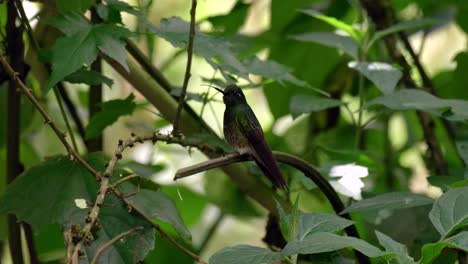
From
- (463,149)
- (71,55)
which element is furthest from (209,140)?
(463,149)

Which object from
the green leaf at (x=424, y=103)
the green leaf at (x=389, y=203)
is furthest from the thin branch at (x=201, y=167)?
the green leaf at (x=424, y=103)

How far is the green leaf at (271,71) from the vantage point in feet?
3.73

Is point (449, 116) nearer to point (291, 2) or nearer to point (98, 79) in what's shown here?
point (98, 79)

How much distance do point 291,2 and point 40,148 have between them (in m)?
0.61

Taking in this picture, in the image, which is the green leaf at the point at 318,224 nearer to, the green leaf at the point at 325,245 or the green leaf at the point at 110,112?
the green leaf at the point at 325,245

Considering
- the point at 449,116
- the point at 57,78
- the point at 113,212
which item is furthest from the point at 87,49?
the point at 449,116

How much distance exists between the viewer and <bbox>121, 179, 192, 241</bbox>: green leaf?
3.22 feet

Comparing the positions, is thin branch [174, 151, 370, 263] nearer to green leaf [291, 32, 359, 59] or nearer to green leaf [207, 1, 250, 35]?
green leaf [291, 32, 359, 59]

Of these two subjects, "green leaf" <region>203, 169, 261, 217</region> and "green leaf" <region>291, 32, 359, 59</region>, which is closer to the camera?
"green leaf" <region>291, 32, 359, 59</region>

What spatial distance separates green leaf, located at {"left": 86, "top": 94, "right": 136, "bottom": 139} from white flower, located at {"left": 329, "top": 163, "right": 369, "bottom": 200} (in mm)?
303

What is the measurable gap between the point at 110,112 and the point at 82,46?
0.19 m

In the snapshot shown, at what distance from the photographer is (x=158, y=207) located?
1.00 metres

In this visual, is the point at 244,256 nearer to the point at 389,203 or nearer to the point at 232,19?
the point at 389,203

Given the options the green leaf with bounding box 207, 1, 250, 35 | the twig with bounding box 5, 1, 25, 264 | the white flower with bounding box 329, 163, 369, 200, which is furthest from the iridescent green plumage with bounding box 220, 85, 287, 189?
the green leaf with bounding box 207, 1, 250, 35
